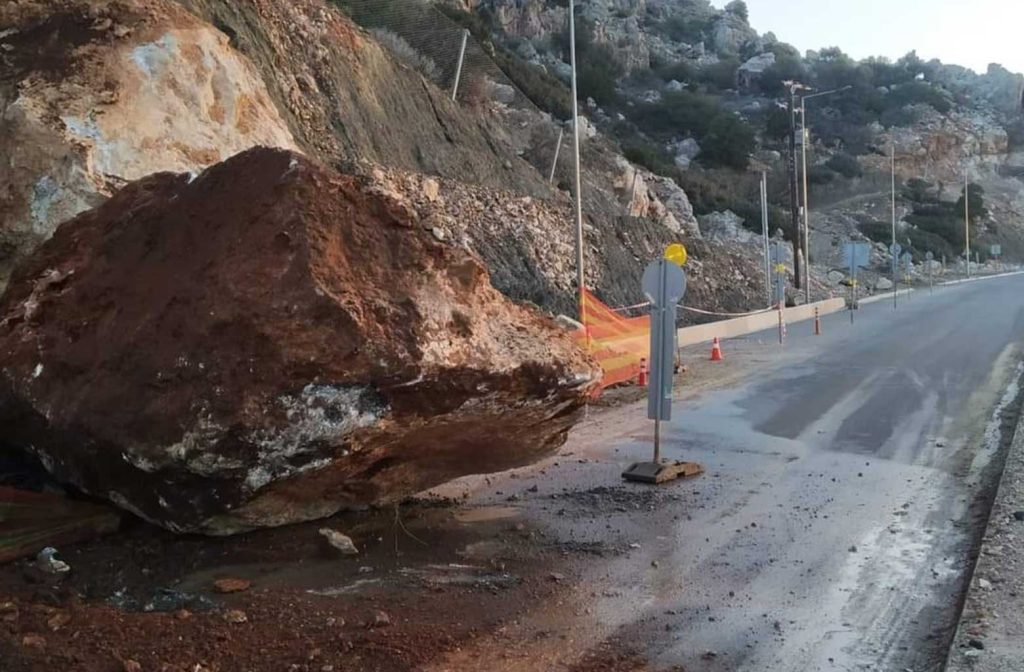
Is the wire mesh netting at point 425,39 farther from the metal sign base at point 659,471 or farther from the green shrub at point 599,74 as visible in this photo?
the green shrub at point 599,74

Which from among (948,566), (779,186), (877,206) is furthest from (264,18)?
(877,206)

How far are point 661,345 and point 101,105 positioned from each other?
6.66m

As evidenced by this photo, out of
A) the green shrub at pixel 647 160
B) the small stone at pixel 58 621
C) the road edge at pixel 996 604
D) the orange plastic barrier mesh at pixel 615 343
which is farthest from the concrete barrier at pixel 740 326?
the green shrub at pixel 647 160

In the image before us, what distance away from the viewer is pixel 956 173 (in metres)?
91.7

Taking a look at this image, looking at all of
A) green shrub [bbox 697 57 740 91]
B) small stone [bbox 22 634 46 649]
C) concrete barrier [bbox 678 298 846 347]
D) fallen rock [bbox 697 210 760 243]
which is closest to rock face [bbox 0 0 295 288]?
small stone [bbox 22 634 46 649]

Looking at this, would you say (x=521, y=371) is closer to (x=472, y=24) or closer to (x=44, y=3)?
(x=44, y=3)

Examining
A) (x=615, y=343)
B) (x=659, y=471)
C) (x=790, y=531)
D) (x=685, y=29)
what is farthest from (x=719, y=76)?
(x=790, y=531)

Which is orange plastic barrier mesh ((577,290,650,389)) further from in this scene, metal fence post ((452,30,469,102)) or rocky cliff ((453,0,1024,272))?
rocky cliff ((453,0,1024,272))

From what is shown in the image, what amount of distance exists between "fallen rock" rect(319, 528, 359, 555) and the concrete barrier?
14.8 metres

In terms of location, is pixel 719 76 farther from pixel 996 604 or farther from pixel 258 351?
pixel 258 351

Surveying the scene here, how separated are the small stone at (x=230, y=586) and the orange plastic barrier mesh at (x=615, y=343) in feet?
27.5

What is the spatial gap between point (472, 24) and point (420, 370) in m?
50.0

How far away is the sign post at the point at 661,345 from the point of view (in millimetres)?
8484

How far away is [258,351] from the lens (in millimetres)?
5211
